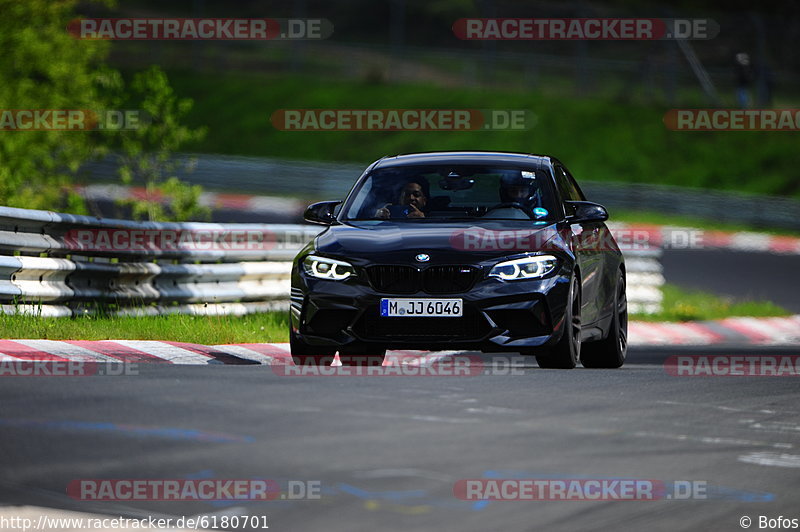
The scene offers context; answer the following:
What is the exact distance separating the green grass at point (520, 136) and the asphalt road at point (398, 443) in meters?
31.5

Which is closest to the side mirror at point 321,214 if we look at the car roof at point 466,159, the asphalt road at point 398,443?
the car roof at point 466,159

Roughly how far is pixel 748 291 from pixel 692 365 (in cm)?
1171

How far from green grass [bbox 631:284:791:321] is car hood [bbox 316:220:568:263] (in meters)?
9.82

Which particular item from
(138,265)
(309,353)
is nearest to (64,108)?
(138,265)

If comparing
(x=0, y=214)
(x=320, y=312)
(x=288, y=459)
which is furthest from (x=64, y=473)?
(x=0, y=214)

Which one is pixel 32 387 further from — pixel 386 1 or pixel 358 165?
pixel 386 1

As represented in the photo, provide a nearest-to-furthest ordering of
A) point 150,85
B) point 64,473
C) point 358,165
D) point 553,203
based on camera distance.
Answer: point 64,473 → point 553,203 → point 150,85 → point 358,165

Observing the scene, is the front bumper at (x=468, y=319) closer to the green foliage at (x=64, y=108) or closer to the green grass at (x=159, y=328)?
the green grass at (x=159, y=328)

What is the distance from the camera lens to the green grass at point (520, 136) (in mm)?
42688

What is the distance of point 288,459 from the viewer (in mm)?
7559

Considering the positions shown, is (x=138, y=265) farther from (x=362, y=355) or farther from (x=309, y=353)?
(x=362, y=355)

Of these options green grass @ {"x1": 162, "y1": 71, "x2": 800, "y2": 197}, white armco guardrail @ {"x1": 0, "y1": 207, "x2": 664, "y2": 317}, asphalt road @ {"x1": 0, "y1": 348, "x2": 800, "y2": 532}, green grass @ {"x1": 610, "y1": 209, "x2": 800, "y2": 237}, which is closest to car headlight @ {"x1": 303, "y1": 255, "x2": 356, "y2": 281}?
asphalt road @ {"x1": 0, "y1": 348, "x2": 800, "y2": 532}

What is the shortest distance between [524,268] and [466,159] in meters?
1.78

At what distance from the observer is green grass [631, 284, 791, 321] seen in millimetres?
21438
